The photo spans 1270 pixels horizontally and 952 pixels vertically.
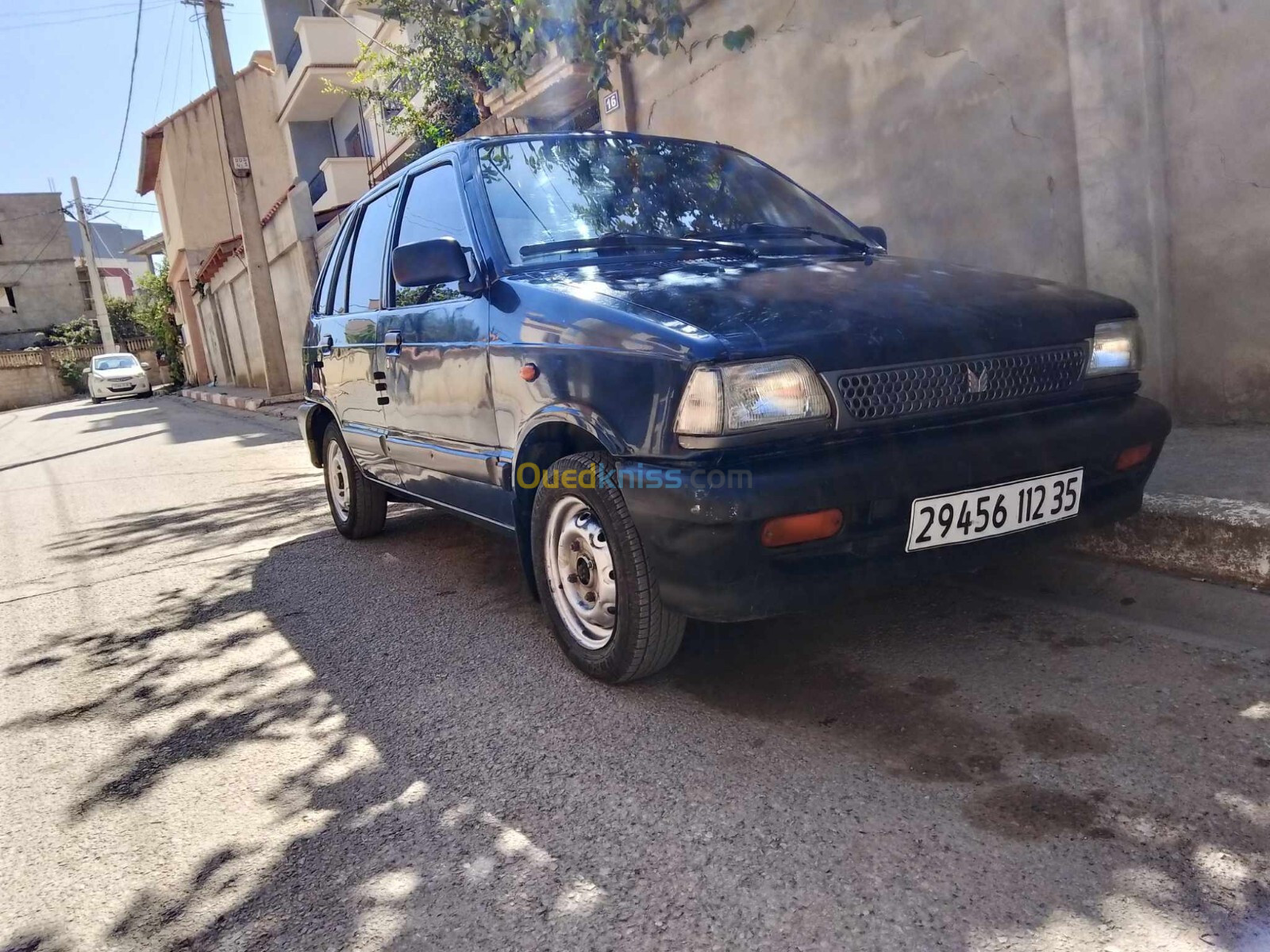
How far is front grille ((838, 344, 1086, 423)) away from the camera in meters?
2.48

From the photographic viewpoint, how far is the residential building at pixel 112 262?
2146 inches

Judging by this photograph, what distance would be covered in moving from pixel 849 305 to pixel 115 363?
34.2 meters

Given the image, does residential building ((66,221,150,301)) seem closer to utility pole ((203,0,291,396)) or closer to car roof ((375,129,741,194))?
utility pole ((203,0,291,396))

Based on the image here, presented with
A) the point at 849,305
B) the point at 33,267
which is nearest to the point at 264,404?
the point at 849,305

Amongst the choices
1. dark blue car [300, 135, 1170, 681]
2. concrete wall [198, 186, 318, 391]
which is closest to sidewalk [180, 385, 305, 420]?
concrete wall [198, 186, 318, 391]

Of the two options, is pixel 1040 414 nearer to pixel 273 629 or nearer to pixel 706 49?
pixel 273 629

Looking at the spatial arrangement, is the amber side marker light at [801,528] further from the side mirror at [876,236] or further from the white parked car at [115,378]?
the white parked car at [115,378]

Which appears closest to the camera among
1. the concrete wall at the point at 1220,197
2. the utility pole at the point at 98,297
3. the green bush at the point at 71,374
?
the concrete wall at the point at 1220,197

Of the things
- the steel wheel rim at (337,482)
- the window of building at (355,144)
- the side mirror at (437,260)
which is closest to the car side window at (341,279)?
the steel wheel rim at (337,482)

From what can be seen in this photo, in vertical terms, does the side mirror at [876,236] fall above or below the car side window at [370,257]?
below

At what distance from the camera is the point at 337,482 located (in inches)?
216

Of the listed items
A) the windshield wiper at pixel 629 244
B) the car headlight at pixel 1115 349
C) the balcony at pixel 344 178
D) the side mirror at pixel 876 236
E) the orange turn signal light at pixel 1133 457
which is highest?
the balcony at pixel 344 178

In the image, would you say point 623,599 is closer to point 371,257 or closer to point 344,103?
point 371,257

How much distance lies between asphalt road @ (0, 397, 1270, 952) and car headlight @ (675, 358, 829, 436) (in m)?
0.83
